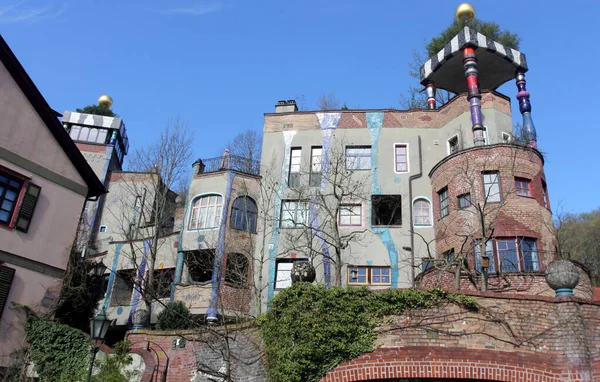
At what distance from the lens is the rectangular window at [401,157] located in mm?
23572

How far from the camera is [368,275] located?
21562 mm

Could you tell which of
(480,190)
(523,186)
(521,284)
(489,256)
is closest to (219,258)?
(489,256)

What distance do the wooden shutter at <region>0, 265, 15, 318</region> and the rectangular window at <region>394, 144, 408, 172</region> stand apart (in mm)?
15882

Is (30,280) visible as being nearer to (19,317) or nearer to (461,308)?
(19,317)

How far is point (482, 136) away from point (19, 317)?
57.6 ft

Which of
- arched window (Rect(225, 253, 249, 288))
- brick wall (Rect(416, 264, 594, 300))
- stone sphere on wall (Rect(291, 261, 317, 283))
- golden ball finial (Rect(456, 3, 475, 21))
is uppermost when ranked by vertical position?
golden ball finial (Rect(456, 3, 475, 21))

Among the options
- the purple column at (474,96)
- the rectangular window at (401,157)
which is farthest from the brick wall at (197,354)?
the rectangular window at (401,157)

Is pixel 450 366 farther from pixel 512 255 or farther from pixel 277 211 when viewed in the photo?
pixel 277 211

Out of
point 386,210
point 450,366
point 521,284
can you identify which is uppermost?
point 386,210

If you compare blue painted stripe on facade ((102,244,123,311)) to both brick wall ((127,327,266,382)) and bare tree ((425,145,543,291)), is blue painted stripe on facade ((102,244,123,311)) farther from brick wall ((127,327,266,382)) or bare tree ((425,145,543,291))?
bare tree ((425,145,543,291))

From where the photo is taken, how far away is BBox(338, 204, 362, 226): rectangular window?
2273cm

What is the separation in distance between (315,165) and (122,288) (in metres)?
11.7

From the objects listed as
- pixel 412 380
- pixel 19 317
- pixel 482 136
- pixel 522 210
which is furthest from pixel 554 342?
pixel 19 317

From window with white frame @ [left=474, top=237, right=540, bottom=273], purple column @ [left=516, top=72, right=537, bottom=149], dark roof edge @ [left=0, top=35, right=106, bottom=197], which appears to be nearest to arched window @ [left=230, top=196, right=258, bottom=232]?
dark roof edge @ [left=0, top=35, right=106, bottom=197]
